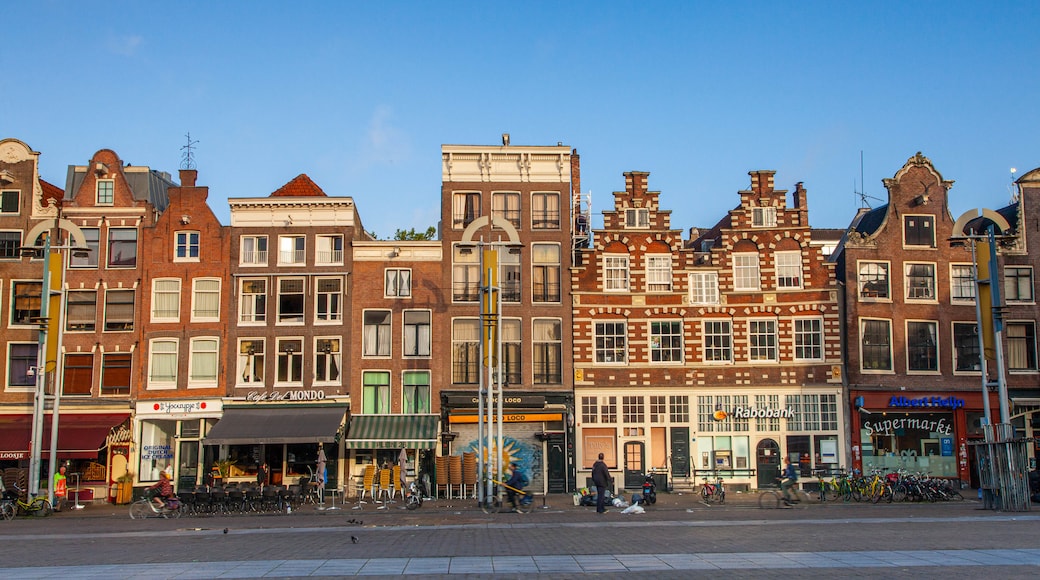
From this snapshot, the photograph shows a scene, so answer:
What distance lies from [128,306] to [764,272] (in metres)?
28.2

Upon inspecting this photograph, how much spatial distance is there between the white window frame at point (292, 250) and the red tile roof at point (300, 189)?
2588 mm

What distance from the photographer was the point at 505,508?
1321 inches

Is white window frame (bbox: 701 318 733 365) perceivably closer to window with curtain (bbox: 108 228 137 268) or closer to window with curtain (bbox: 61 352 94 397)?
window with curtain (bbox: 108 228 137 268)

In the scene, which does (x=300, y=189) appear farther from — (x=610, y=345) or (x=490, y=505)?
(x=490, y=505)

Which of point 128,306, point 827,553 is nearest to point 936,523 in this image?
point 827,553

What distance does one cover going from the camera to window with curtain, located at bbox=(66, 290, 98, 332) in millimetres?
44531

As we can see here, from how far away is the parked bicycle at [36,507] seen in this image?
117 feet

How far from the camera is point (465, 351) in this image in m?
44.2

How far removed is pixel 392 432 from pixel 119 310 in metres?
13.5

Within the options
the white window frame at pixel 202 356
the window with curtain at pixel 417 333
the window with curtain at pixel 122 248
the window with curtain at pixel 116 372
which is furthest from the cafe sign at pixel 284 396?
the window with curtain at pixel 122 248

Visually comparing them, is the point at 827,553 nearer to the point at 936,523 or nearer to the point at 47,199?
the point at 936,523

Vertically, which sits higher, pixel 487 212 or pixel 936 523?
pixel 487 212

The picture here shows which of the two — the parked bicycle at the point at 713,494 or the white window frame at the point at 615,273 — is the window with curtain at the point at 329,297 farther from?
the parked bicycle at the point at 713,494

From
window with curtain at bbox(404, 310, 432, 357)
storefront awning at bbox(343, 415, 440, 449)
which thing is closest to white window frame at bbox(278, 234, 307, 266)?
window with curtain at bbox(404, 310, 432, 357)
